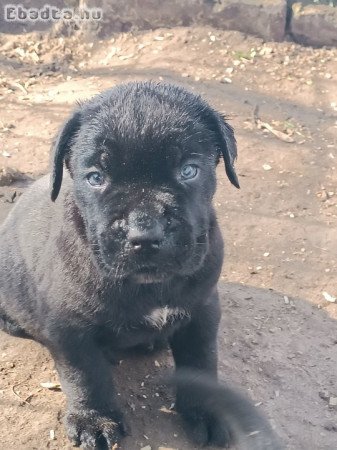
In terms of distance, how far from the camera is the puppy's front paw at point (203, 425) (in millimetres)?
3199

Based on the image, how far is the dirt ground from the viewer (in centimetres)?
343

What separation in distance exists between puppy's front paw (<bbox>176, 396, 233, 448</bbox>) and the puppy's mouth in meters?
0.83

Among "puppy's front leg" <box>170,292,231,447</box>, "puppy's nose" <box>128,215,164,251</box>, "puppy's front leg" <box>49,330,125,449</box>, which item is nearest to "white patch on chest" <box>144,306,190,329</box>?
"puppy's front leg" <box>170,292,231,447</box>

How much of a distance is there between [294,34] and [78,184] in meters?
4.82

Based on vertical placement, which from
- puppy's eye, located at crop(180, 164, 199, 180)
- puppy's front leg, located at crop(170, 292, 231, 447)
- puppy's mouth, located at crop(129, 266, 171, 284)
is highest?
puppy's eye, located at crop(180, 164, 199, 180)

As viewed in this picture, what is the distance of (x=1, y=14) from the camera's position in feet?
24.7

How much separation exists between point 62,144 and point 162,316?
32.5 inches

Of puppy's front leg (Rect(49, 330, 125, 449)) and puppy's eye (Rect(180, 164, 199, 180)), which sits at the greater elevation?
puppy's eye (Rect(180, 164, 199, 180))

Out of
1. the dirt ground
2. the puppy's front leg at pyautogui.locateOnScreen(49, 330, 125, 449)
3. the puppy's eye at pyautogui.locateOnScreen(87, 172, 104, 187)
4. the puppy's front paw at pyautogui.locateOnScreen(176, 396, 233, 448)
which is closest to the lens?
the puppy's eye at pyautogui.locateOnScreen(87, 172, 104, 187)

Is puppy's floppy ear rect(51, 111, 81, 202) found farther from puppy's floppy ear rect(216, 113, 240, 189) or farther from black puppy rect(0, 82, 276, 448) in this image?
puppy's floppy ear rect(216, 113, 240, 189)

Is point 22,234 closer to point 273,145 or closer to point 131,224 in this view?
point 131,224

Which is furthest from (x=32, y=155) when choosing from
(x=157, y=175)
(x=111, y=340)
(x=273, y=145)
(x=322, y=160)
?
(x=157, y=175)

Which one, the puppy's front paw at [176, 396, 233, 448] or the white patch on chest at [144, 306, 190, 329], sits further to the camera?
the puppy's front paw at [176, 396, 233, 448]


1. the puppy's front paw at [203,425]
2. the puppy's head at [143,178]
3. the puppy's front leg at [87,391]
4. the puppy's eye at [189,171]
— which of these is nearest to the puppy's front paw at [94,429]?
the puppy's front leg at [87,391]
